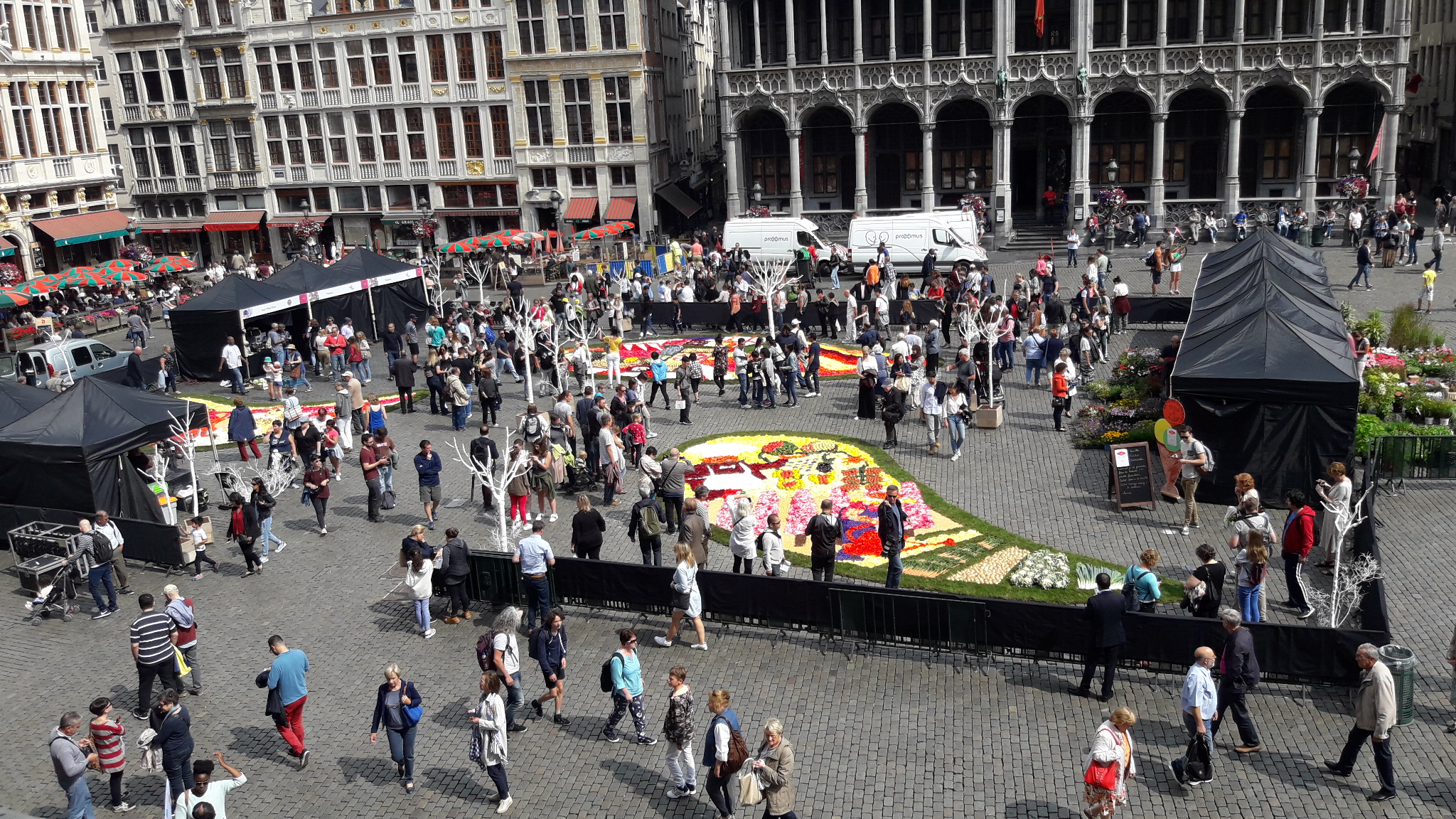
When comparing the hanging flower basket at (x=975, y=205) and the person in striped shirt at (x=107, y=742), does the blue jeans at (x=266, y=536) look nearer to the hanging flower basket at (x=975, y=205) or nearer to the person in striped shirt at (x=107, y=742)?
the person in striped shirt at (x=107, y=742)

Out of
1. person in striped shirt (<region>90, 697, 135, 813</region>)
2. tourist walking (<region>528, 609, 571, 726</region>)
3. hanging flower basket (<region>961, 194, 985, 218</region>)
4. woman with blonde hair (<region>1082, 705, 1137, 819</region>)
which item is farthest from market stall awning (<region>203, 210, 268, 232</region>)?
woman with blonde hair (<region>1082, 705, 1137, 819</region>)

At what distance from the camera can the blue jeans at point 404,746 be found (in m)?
13.4

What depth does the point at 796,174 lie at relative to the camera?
53.5 meters

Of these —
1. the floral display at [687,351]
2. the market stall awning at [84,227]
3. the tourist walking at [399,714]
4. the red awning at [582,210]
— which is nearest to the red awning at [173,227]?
the market stall awning at [84,227]

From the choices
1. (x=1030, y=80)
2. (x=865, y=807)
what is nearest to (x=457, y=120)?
(x=1030, y=80)

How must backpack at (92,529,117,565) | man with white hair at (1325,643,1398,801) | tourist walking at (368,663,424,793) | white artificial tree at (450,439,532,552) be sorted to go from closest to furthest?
man with white hair at (1325,643,1398,801)
tourist walking at (368,663,424,793)
backpack at (92,529,117,565)
white artificial tree at (450,439,532,552)

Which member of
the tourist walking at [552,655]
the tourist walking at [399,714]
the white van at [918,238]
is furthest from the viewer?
the white van at [918,238]

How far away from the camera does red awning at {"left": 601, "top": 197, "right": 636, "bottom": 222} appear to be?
5572 cm

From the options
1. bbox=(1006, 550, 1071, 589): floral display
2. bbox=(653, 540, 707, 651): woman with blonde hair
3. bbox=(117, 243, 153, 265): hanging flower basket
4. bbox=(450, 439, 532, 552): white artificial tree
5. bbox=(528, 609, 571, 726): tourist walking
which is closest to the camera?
bbox=(528, 609, 571, 726): tourist walking

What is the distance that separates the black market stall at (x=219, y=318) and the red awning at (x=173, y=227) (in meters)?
30.2

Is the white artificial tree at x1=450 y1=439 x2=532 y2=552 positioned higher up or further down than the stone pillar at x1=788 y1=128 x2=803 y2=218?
further down

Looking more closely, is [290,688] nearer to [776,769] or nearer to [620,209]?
[776,769]

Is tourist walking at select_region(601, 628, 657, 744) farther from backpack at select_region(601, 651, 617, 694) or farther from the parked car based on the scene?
the parked car

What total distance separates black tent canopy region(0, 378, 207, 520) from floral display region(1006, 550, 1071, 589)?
15145 millimetres
